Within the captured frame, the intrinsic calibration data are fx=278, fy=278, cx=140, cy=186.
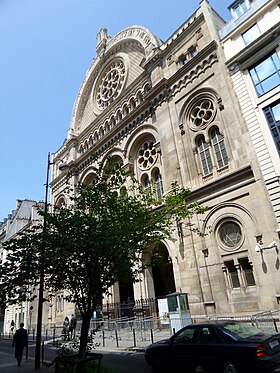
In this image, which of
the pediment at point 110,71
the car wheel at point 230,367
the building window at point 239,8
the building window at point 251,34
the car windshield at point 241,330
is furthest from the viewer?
the pediment at point 110,71

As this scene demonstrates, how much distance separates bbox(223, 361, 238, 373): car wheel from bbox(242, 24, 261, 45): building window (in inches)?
680

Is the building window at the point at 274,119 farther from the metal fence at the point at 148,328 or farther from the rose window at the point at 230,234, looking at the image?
the metal fence at the point at 148,328

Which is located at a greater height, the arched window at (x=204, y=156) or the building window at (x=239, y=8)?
the building window at (x=239, y=8)

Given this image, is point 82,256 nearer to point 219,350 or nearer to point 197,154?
point 219,350

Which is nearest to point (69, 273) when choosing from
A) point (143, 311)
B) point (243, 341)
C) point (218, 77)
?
point (243, 341)

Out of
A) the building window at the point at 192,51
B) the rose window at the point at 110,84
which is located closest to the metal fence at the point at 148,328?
the building window at the point at 192,51

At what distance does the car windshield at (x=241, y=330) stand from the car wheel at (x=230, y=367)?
0.68 meters

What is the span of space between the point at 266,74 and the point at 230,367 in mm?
15060

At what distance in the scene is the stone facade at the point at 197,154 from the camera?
15.0 m

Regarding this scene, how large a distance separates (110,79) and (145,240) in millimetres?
25964

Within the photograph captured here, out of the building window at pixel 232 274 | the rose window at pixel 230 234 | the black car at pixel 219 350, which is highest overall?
the rose window at pixel 230 234

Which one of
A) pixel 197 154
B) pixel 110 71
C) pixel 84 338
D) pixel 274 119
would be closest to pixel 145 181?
pixel 197 154

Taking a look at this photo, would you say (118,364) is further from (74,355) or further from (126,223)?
(126,223)

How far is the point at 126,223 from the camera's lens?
9453mm
